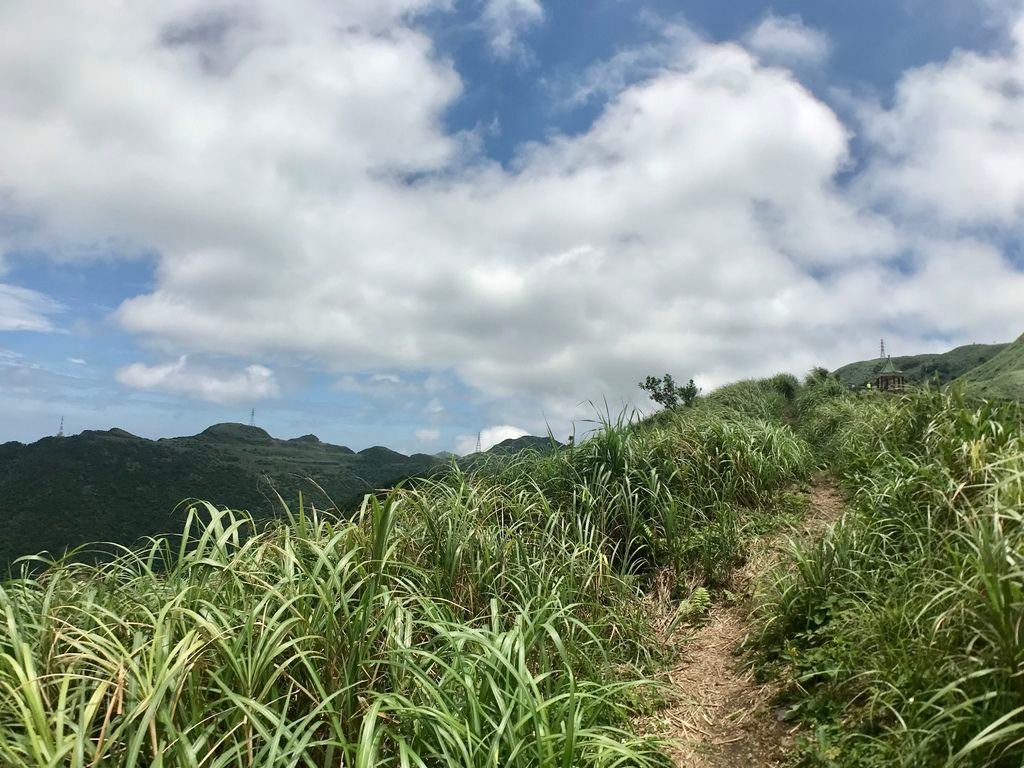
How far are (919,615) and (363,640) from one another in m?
2.25

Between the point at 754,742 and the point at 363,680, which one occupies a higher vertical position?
the point at 363,680

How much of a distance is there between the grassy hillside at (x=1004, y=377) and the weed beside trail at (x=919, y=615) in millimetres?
2043

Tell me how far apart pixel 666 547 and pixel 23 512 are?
3877 centimetres

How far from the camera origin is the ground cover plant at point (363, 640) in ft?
6.86

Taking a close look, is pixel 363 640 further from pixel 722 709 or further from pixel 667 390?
pixel 667 390

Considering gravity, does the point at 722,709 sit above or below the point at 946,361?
below

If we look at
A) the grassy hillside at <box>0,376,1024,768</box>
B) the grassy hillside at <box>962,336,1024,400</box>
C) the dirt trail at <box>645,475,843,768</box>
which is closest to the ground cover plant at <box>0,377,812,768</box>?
the grassy hillside at <box>0,376,1024,768</box>

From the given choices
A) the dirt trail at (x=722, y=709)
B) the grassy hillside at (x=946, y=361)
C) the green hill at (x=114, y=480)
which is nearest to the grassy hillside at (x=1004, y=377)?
the dirt trail at (x=722, y=709)

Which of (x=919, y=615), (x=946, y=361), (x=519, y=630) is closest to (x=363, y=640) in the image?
(x=519, y=630)

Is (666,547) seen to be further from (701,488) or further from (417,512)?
(417,512)

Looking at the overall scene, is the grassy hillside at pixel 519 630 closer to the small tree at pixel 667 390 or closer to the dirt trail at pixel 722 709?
the dirt trail at pixel 722 709

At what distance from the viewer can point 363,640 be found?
2539 mm

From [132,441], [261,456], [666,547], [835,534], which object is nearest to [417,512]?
[666,547]

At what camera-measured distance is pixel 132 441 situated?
4641cm
